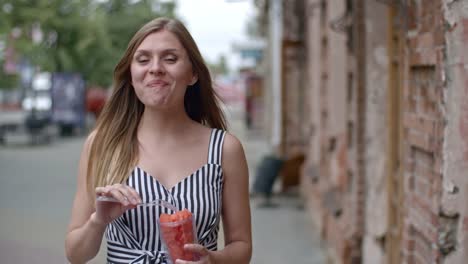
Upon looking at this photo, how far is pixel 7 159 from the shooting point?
19.3m

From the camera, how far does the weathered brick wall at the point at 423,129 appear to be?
3521 mm

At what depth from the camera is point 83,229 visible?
2.53 meters

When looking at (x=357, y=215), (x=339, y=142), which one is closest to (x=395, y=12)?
(x=357, y=215)

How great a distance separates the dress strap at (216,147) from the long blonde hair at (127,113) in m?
0.22

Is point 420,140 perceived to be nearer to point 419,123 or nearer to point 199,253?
point 419,123

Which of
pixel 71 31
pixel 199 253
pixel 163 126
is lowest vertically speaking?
pixel 199 253

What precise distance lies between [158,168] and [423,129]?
1804mm

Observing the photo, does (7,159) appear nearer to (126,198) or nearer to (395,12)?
(395,12)

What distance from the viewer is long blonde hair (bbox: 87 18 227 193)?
2617mm

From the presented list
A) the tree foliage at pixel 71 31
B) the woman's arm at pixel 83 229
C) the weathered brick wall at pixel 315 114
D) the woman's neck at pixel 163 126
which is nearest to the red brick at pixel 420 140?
the woman's neck at pixel 163 126

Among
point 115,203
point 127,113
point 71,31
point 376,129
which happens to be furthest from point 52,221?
point 71,31

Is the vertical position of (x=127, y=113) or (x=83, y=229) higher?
(x=127, y=113)

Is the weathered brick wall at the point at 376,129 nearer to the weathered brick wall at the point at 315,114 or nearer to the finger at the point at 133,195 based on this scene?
the weathered brick wall at the point at 315,114

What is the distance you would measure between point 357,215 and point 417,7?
280 cm
